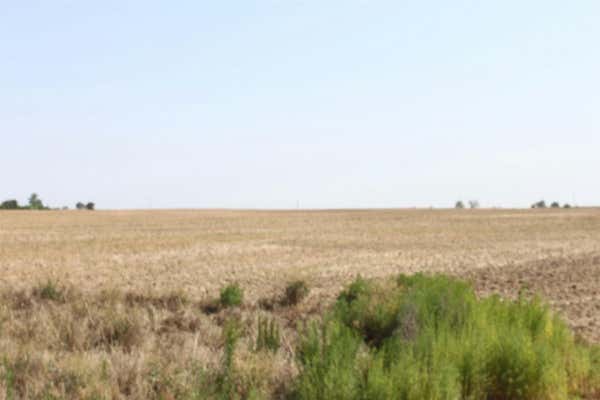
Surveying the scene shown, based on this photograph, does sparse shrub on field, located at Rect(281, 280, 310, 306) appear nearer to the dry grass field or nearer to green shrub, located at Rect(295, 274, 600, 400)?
the dry grass field

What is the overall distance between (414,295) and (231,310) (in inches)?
197

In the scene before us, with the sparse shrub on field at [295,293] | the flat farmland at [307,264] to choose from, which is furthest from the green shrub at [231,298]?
the sparse shrub on field at [295,293]

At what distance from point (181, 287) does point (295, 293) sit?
321 cm

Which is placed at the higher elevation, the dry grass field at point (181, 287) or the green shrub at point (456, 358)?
the green shrub at point (456, 358)

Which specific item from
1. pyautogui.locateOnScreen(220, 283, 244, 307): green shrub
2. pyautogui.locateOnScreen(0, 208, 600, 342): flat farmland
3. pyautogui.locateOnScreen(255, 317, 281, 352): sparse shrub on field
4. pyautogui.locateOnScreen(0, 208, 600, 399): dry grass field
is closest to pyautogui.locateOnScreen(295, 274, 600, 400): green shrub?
pyautogui.locateOnScreen(255, 317, 281, 352): sparse shrub on field

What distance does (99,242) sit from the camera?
36500 mm

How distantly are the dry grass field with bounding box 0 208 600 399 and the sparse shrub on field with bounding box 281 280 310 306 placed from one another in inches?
11.9

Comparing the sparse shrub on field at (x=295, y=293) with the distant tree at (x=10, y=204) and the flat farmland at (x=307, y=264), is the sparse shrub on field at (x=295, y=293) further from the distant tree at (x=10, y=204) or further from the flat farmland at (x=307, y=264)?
the distant tree at (x=10, y=204)

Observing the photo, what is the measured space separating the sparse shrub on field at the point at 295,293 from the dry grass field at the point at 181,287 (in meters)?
0.30

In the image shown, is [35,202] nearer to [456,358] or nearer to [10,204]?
[10,204]

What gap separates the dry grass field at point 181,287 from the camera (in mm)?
7750

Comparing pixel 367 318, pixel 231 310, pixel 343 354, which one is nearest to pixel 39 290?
pixel 231 310

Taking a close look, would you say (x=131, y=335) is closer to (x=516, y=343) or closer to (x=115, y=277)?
(x=516, y=343)

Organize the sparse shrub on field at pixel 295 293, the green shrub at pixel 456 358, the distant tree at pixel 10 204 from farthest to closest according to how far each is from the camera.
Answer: the distant tree at pixel 10 204 < the sparse shrub on field at pixel 295 293 < the green shrub at pixel 456 358
